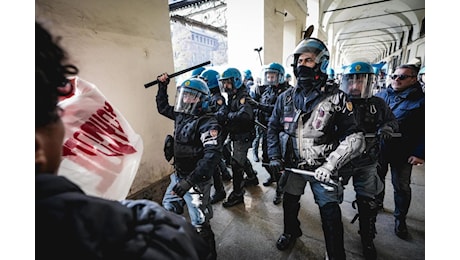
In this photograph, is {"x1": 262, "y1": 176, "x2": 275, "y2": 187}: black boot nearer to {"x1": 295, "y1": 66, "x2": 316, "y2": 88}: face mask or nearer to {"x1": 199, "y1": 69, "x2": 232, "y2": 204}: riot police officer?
{"x1": 199, "y1": 69, "x2": 232, "y2": 204}: riot police officer

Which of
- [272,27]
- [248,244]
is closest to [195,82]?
[248,244]

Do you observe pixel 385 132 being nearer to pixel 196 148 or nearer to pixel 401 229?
pixel 401 229

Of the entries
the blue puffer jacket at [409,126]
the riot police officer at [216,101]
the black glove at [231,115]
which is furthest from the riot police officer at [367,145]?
the riot police officer at [216,101]

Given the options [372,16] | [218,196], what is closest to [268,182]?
[218,196]

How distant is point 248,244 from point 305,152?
125 centimetres

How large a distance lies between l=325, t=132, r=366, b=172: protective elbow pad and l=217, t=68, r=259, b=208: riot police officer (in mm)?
1507

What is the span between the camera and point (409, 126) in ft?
7.99

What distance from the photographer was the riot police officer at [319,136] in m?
1.77

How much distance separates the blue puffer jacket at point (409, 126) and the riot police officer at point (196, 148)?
2.09 meters

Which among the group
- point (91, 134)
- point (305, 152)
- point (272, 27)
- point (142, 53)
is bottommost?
point (305, 152)

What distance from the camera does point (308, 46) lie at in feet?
6.29

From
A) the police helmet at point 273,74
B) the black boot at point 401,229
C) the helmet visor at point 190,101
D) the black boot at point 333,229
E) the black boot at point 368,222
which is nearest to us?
the black boot at point 333,229

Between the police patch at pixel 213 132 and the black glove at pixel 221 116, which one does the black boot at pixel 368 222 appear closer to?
the police patch at pixel 213 132

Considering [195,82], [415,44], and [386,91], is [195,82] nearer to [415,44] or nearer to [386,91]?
[386,91]
